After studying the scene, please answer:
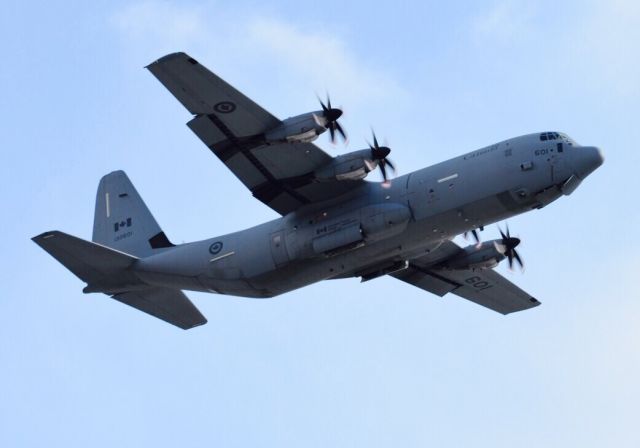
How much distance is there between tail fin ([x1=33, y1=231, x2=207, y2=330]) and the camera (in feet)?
135

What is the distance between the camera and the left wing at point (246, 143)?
37438mm

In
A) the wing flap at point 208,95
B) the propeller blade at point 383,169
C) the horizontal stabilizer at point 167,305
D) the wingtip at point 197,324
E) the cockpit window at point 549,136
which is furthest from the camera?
the wingtip at point 197,324

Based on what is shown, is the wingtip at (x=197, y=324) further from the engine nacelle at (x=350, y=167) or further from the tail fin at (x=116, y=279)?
the engine nacelle at (x=350, y=167)

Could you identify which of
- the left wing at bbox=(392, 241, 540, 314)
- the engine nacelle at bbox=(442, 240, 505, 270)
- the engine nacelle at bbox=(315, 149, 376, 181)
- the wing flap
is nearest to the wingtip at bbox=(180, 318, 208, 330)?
the left wing at bbox=(392, 241, 540, 314)

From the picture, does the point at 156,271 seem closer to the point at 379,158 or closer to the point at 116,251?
the point at 116,251

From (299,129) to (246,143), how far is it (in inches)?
98.7

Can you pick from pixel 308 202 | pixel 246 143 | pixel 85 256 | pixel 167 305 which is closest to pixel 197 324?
pixel 167 305

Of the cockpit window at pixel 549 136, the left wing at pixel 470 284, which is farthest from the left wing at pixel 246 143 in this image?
the left wing at pixel 470 284

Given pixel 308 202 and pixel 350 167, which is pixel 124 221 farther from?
pixel 350 167

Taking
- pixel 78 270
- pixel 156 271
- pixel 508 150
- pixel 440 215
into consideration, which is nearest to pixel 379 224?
pixel 440 215

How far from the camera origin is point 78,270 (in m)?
42.6

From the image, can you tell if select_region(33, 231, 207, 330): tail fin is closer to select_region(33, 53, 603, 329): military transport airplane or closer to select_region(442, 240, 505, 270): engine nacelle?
select_region(33, 53, 603, 329): military transport airplane

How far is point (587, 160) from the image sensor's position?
38250 millimetres

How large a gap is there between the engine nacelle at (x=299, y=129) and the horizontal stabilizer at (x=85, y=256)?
814 cm
